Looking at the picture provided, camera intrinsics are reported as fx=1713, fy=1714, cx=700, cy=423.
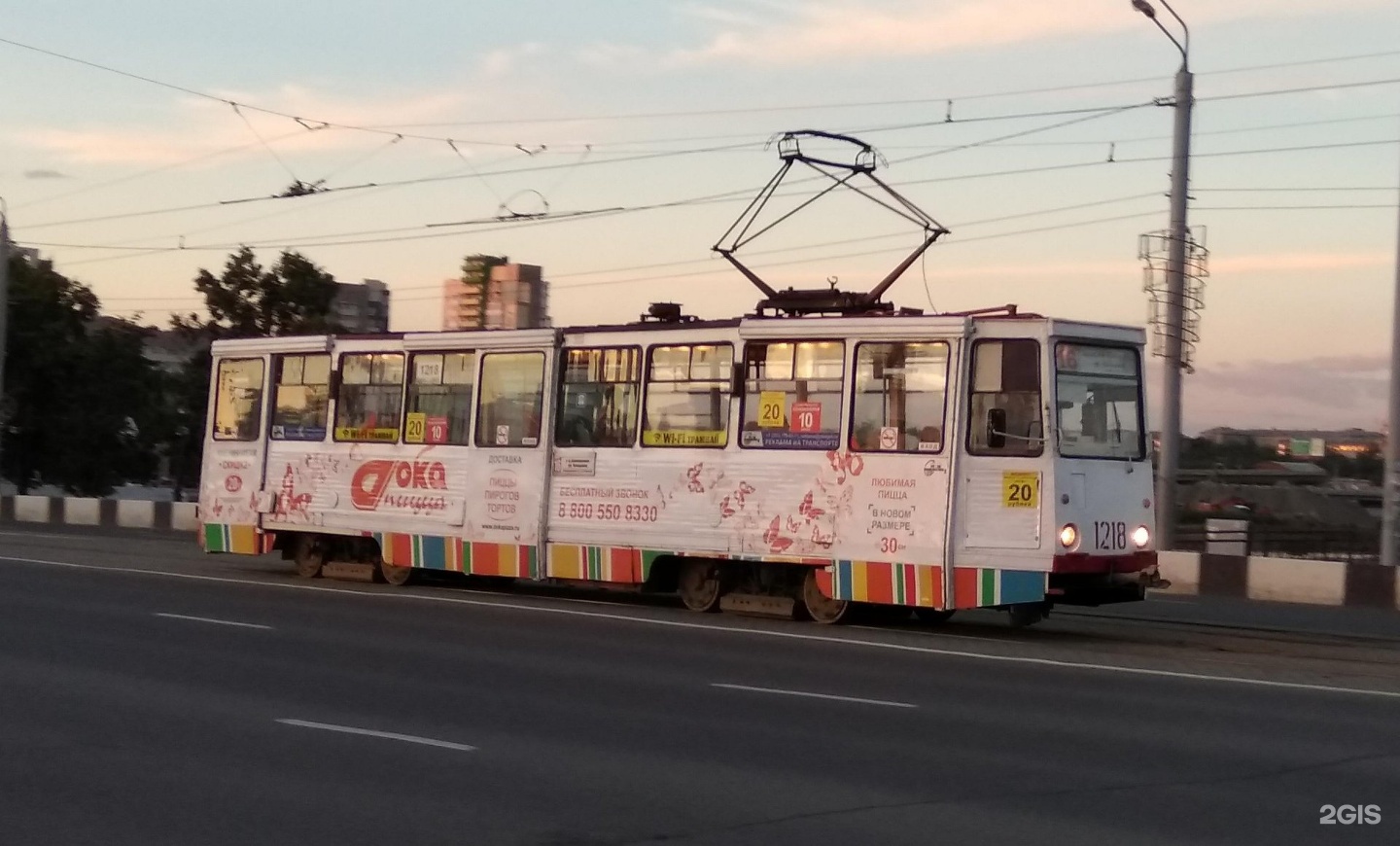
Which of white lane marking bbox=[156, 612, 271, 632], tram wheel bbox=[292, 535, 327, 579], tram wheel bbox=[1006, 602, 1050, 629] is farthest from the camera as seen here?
tram wheel bbox=[292, 535, 327, 579]

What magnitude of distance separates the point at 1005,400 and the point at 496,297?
23512 mm

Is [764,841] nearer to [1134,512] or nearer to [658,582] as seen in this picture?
[1134,512]

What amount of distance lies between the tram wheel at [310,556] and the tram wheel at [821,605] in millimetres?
7966

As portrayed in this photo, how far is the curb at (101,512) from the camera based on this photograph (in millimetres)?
39812

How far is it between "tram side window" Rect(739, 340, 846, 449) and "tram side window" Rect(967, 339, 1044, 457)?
1531 millimetres

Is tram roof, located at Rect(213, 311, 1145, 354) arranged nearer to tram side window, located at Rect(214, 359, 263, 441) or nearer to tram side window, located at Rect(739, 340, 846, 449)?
tram side window, located at Rect(739, 340, 846, 449)

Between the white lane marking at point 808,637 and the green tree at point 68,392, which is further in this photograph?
the green tree at point 68,392

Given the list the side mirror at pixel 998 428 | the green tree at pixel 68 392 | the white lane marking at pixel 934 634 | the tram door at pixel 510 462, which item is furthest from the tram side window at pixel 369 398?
the green tree at pixel 68 392

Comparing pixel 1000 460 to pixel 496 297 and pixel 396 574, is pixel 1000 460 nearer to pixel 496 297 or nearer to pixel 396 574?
pixel 396 574

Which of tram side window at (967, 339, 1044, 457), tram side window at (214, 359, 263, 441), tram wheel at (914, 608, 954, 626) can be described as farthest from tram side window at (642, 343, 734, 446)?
tram side window at (214, 359, 263, 441)

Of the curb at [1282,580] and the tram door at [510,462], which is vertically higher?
the tram door at [510,462]

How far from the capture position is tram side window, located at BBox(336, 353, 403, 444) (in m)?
22.2

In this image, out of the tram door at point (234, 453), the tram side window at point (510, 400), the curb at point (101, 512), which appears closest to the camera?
the tram side window at point (510, 400)

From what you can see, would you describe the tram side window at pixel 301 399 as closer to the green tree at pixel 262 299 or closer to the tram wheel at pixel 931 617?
the tram wheel at pixel 931 617
